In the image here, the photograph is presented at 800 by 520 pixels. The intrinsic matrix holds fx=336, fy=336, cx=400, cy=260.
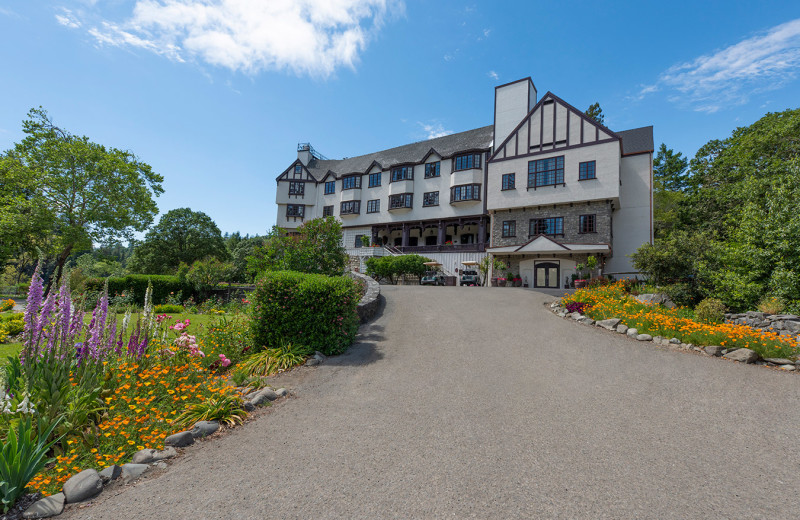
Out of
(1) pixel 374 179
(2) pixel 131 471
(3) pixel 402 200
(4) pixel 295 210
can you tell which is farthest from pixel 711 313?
(4) pixel 295 210

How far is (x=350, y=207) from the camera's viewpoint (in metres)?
38.0

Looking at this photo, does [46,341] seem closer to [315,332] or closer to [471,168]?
[315,332]

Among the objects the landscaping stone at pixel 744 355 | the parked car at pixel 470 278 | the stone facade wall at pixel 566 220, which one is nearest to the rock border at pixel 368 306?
the landscaping stone at pixel 744 355

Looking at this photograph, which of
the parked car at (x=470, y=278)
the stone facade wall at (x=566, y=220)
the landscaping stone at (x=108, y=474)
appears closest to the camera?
the landscaping stone at (x=108, y=474)

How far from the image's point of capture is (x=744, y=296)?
10977 millimetres

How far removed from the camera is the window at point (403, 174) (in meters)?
34.9

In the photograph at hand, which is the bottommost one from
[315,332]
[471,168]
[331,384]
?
[331,384]

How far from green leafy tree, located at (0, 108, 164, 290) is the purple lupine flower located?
2302cm

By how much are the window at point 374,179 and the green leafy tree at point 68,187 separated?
2079 cm

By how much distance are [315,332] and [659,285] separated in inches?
563

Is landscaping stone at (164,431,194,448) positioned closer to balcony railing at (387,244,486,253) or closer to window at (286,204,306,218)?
balcony railing at (387,244,486,253)

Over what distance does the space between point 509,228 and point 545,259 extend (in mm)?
3897

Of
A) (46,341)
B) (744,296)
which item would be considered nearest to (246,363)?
(46,341)

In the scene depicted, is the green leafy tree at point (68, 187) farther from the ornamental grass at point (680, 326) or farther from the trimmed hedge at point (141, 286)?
the ornamental grass at point (680, 326)
